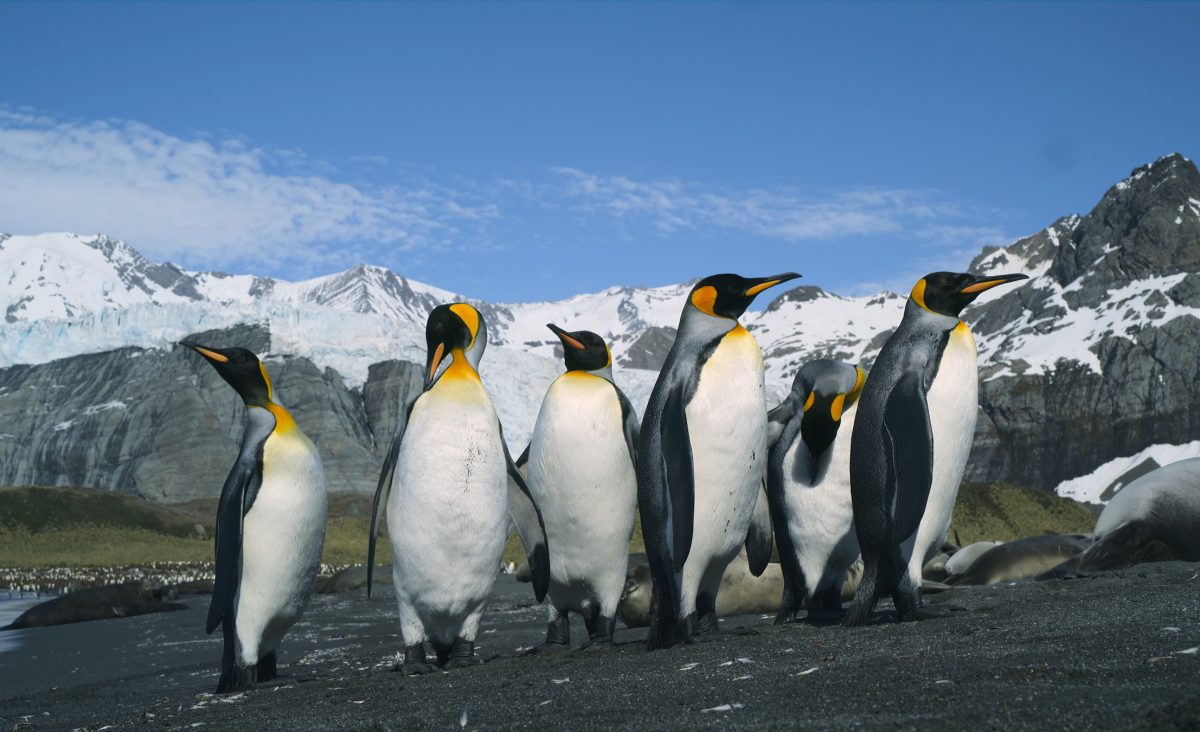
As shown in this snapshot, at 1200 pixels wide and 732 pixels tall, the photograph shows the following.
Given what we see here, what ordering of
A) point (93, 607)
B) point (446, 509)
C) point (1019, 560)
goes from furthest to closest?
point (93, 607) → point (1019, 560) → point (446, 509)

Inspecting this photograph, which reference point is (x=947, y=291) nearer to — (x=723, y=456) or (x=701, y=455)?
(x=723, y=456)

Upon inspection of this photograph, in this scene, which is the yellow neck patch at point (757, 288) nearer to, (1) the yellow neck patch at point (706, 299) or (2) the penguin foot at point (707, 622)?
(1) the yellow neck patch at point (706, 299)

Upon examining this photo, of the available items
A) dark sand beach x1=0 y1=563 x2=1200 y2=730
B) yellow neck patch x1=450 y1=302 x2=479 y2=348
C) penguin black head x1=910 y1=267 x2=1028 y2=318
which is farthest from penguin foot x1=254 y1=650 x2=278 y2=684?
penguin black head x1=910 y1=267 x2=1028 y2=318

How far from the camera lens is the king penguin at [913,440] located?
617 centimetres

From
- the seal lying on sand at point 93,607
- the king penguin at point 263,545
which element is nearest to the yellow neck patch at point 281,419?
the king penguin at point 263,545

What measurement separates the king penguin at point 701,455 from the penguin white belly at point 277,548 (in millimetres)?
2100

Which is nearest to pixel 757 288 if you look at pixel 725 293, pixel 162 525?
pixel 725 293

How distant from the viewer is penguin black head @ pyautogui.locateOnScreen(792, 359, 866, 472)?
6889mm

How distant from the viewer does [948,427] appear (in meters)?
6.57

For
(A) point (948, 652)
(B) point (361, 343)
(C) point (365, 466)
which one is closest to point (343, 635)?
(A) point (948, 652)

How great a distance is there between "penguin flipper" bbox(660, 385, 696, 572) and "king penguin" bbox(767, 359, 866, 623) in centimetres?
109

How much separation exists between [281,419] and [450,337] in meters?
1.25

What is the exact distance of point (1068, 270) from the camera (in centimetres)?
12900

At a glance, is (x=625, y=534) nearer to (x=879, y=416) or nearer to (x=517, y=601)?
(x=879, y=416)
